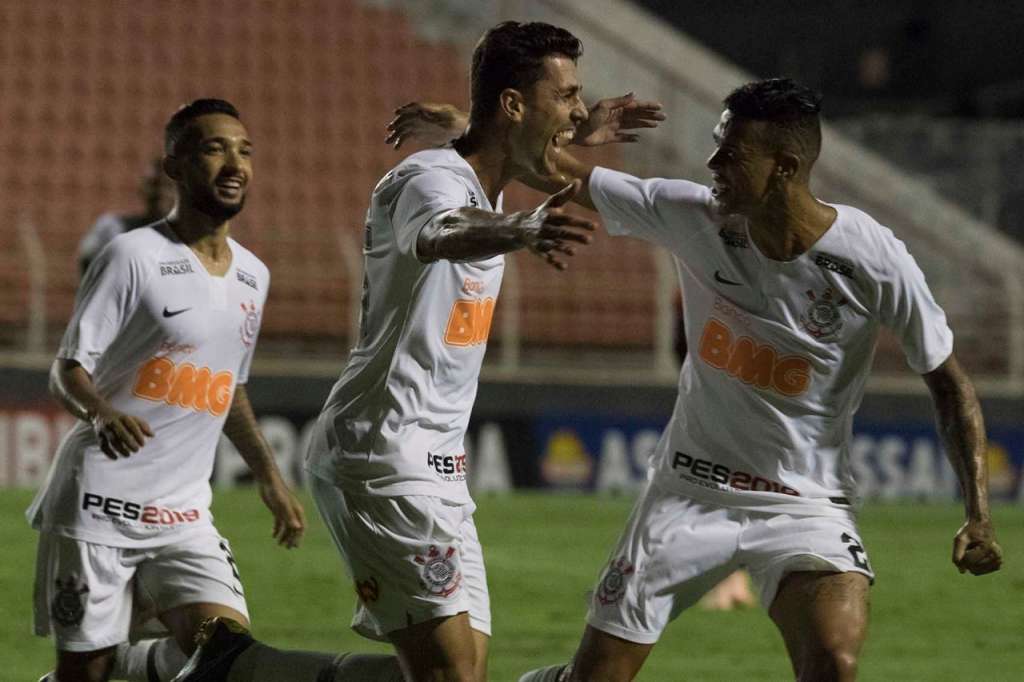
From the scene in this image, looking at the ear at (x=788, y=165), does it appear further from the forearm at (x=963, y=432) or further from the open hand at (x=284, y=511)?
the open hand at (x=284, y=511)

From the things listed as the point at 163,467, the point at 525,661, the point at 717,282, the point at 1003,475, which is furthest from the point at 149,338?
the point at 1003,475

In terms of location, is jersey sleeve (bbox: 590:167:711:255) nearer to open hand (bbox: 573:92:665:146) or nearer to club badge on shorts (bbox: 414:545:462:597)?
open hand (bbox: 573:92:665:146)

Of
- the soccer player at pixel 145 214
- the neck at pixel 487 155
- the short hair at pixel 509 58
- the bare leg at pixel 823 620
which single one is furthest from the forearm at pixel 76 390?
the soccer player at pixel 145 214

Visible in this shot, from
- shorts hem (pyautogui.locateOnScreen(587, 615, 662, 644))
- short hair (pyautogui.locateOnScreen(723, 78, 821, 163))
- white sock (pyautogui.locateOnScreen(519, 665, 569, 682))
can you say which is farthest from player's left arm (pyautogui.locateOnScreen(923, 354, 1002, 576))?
white sock (pyautogui.locateOnScreen(519, 665, 569, 682))

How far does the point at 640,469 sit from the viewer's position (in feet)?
55.5

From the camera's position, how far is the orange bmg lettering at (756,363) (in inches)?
187

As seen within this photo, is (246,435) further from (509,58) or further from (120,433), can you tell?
(509,58)

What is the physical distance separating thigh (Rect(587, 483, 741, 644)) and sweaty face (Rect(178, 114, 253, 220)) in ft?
5.08

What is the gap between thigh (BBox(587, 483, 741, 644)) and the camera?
4.68 m

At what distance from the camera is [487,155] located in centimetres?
453

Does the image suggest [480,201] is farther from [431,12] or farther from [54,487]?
A: [431,12]

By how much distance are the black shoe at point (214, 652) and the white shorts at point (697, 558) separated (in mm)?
996

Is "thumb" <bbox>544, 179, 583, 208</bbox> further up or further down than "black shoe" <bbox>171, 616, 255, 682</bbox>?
further up

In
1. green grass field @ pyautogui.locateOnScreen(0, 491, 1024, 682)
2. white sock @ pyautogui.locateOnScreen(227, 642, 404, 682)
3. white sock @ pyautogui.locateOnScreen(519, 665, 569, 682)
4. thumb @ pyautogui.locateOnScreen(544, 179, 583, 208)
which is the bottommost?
green grass field @ pyautogui.locateOnScreen(0, 491, 1024, 682)
